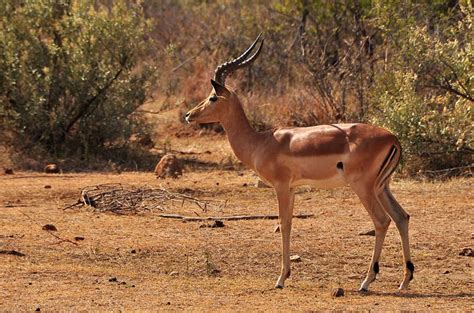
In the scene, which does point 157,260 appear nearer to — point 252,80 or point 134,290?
point 134,290

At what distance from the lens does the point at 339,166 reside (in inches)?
352

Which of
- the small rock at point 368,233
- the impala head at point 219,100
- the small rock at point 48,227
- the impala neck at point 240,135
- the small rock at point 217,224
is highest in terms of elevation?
the impala head at point 219,100

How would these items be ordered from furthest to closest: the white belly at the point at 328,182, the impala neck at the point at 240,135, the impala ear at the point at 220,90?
1. the impala ear at the point at 220,90
2. the impala neck at the point at 240,135
3. the white belly at the point at 328,182

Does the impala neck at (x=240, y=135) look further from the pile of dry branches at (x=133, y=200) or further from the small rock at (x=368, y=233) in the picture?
the pile of dry branches at (x=133, y=200)

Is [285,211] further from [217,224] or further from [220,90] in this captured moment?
[217,224]

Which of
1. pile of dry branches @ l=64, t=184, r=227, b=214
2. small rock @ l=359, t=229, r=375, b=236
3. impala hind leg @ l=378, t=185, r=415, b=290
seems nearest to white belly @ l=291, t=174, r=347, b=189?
impala hind leg @ l=378, t=185, r=415, b=290

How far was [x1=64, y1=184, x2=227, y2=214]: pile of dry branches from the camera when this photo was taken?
13.0 m

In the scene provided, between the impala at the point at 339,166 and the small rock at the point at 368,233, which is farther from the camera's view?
the small rock at the point at 368,233

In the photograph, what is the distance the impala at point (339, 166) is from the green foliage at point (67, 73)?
8295 mm

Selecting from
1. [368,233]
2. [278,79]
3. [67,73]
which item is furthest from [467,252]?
[278,79]

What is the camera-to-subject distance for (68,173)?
16281 millimetres

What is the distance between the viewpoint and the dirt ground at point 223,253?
8.34m

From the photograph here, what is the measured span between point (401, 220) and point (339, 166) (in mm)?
727

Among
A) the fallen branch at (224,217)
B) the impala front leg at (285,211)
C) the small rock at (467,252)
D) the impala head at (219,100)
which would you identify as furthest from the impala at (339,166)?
the fallen branch at (224,217)
